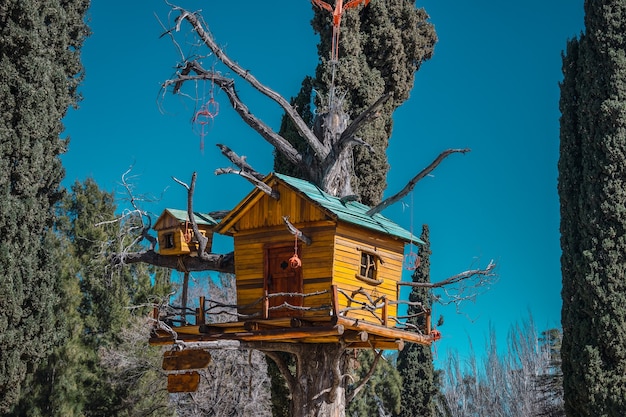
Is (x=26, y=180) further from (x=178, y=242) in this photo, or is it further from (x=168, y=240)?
(x=178, y=242)

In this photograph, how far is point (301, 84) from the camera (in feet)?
58.2

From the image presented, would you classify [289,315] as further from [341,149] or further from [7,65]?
[7,65]

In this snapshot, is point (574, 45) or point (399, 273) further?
point (574, 45)

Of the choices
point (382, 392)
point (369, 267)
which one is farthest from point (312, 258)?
point (382, 392)

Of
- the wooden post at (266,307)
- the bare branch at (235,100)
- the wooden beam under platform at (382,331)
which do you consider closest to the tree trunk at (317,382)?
the wooden beam under platform at (382,331)

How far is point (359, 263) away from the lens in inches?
479

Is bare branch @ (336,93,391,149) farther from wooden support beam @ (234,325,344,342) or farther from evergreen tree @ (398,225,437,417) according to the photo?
evergreen tree @ (398,225,437,417)

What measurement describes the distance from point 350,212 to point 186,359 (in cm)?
339

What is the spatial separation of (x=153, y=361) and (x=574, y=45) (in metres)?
13.3

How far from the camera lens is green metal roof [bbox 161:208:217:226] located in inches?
540

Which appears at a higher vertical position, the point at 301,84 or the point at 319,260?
the point at 301,84

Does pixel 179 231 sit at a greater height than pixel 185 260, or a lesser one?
greater

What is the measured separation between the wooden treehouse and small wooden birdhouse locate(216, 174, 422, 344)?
0.05 feet

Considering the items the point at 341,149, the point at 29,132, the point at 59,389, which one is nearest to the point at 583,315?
the point at 341,149
